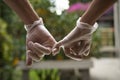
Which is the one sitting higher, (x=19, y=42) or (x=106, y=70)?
(x=19, y=42)

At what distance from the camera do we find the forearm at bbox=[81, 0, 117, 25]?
0.57 m

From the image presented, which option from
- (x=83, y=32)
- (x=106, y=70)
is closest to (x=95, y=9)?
(x=83, y=32)

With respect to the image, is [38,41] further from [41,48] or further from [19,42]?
[19,42]

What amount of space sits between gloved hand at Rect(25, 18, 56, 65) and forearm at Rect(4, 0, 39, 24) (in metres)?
0.01

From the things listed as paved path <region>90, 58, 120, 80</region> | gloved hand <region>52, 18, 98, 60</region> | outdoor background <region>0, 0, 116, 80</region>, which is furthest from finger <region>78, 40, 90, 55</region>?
paved path <region>90, 58, 120, 80</region>

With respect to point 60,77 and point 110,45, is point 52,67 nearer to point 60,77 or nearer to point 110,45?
point 60,77

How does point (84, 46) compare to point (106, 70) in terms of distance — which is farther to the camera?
point (106, 70)

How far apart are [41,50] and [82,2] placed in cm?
27

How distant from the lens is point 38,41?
62 cm

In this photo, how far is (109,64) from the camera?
59.7 inches

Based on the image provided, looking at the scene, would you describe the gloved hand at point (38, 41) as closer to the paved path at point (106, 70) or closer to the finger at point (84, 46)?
the finger at point (84, 46)

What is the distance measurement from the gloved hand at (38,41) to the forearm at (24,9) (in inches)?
0.4

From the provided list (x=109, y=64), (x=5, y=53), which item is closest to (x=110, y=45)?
(x=109, y=64)

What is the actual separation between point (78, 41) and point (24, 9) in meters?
0.11
